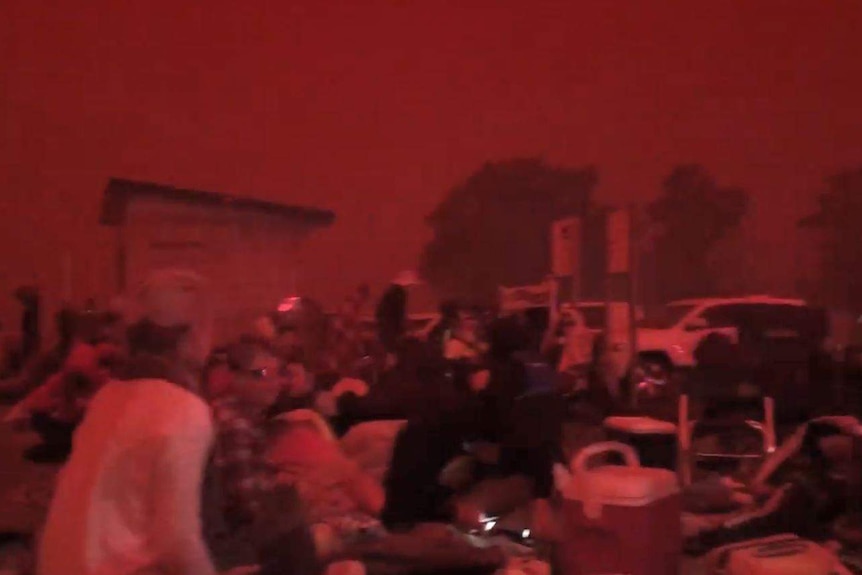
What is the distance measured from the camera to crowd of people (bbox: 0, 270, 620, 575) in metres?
2.20

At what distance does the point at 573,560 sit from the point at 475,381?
37.2 inches

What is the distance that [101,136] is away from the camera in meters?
6.86

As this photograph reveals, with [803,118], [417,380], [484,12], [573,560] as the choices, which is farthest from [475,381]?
[803,118]

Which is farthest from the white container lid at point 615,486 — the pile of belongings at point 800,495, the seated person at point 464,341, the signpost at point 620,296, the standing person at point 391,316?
the standing person at point 391,316

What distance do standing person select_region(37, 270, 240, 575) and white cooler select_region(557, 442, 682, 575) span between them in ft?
5.31

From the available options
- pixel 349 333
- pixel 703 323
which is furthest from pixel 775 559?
pixel 703 323

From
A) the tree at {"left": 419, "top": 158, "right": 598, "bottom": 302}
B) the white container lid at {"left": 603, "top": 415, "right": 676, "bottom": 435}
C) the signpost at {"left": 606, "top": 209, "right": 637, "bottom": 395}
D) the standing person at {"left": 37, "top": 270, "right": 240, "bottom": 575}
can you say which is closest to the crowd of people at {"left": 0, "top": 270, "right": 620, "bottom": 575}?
the standing person at {"left": 37, "top": 270, "right": 240, "bottom": 575}

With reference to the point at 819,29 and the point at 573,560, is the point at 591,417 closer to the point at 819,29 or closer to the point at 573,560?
the point at 573,560

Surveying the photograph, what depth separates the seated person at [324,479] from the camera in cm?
347

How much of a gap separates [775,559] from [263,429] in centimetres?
175

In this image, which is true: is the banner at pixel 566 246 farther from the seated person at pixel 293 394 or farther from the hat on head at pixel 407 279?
the seated person at pixel 293 394

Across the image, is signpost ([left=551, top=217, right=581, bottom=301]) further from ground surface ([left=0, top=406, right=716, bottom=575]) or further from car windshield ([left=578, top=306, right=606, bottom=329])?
ground surface ([left=0, top=406, right=716, bottom=575])

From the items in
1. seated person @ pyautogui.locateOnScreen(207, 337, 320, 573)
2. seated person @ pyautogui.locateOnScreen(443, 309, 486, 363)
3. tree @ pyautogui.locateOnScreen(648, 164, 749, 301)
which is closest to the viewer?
seated person @ pyautogui.locateOnScreen(207, 337, 320, 573)

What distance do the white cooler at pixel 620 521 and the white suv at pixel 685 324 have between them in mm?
4639
